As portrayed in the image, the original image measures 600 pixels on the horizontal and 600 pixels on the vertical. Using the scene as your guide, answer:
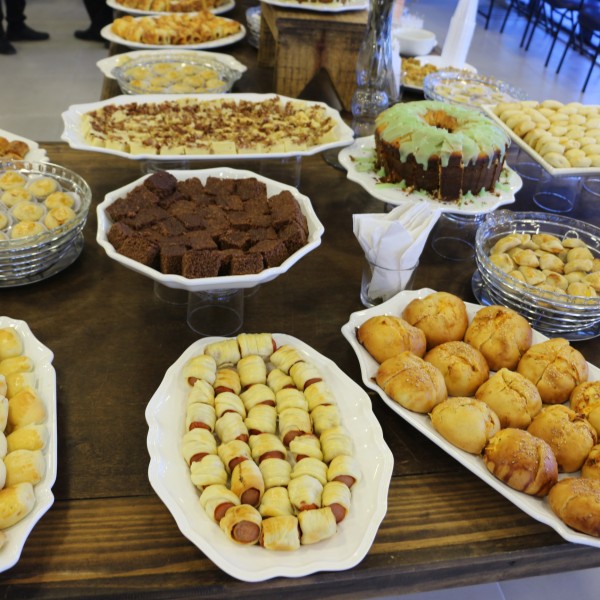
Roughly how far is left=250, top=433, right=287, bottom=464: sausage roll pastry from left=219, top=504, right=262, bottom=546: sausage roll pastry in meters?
0.10

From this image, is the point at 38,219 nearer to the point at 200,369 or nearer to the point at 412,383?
the point at 200,369

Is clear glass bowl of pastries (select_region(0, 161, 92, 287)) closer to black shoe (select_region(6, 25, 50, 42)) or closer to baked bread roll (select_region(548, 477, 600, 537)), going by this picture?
baked bread roll (select_region(548, 477, 600, 537))

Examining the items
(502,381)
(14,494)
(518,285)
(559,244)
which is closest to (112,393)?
(14,494)

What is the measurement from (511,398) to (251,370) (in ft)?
1.32

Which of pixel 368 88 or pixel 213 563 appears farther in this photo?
pixel 368 88

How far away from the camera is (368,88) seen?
184 centimetres

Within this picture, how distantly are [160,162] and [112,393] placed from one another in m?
0.79

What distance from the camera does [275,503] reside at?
0.76 metres

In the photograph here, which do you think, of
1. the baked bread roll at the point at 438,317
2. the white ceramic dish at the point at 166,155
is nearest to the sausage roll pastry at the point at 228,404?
the baked bread roll at the point at 438,317

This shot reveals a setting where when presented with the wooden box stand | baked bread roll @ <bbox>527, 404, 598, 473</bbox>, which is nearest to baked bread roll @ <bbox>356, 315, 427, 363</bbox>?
baked bread roll @ <bbox>527, 404, 598, 473</bbox>

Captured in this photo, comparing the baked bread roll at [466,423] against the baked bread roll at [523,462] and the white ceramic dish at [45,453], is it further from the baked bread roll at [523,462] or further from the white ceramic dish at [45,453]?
the white ceramic dish at [45,453]

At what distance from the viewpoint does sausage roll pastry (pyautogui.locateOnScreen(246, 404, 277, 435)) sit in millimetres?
862

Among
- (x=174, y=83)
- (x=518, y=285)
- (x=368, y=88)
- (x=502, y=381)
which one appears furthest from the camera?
(x=174, y=83)

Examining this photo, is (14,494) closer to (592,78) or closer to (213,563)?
(213,563)
